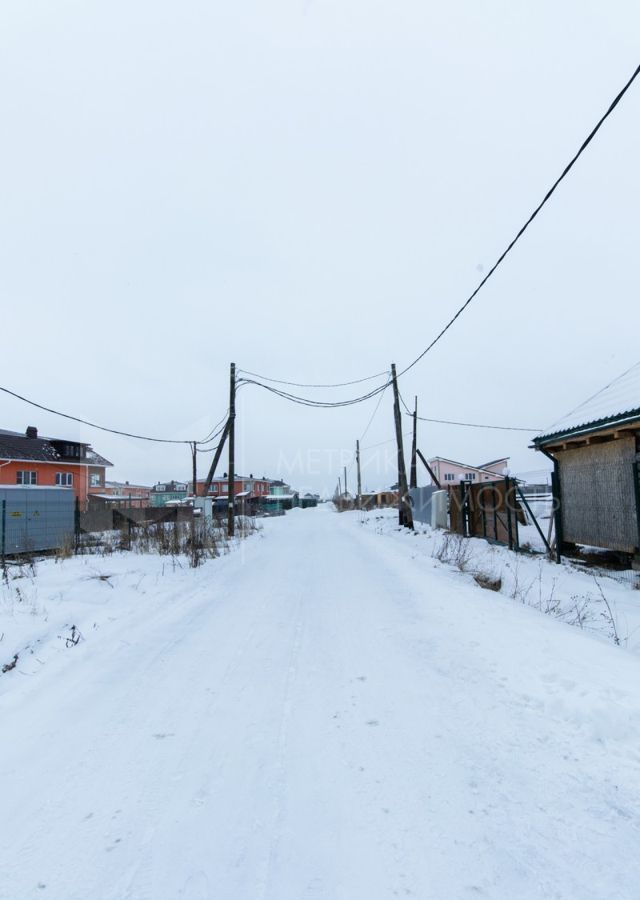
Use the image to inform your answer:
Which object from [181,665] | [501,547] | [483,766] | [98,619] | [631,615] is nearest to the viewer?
[483,766]

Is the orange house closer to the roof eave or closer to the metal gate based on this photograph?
the metal gate

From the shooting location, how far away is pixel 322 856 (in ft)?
6.20

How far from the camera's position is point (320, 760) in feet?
8.43

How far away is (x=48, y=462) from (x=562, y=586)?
3577cm

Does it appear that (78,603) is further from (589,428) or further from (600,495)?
(600,495)

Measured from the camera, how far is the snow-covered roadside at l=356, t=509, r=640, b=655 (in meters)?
5.82

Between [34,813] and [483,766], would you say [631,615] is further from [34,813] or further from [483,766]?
[34,813]

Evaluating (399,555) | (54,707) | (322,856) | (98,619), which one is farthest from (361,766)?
(399,555)

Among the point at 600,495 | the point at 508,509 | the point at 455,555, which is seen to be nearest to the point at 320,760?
the point at 455,555

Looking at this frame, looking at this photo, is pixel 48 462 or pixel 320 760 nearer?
pixel 320 760

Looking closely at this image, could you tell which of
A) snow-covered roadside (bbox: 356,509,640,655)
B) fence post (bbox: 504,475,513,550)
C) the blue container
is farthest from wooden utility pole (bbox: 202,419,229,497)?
fence post (bbox: 504,475,513,550)

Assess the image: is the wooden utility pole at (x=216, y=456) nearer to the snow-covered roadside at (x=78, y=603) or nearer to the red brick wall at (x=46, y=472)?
the snow-covered roadside at (x=78, y=603)

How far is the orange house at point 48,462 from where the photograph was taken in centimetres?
3133

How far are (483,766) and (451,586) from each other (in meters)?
5.00
